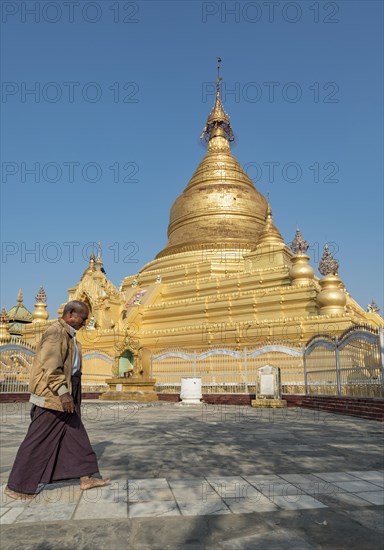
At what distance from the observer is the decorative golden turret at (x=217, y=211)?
2948 centimetres

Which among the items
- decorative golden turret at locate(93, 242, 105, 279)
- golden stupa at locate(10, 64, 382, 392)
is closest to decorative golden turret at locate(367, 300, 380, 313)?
golden stupa at locate(10, 64, 382, 392)

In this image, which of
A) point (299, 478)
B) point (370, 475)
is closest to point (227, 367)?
point (370, 475)

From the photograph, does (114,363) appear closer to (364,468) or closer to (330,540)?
(364,468)

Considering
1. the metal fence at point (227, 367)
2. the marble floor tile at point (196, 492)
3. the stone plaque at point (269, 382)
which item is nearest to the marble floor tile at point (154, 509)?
the marble floor tile at point (196, 492)

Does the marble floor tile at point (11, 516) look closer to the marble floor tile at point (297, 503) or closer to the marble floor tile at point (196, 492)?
the marble floor tile at point (196, 492)

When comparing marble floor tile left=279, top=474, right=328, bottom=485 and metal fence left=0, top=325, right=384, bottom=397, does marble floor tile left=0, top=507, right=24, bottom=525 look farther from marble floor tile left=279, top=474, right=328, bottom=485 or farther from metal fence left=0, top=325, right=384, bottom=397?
metal fence left=0, top=325, right=384, bottom=397

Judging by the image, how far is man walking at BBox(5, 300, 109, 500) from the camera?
360cm

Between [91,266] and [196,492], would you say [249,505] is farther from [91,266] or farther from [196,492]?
[91,266]

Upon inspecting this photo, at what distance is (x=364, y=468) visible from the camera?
4633 millimetres

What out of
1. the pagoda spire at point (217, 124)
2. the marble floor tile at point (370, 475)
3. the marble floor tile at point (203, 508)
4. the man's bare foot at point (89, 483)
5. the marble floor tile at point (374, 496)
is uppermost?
the pagoda spire at point (217, 124)

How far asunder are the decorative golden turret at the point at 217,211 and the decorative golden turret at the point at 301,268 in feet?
19.2

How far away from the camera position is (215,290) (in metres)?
24.5

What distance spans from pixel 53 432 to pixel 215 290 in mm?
20904

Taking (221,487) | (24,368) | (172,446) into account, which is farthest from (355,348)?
(24,368)
